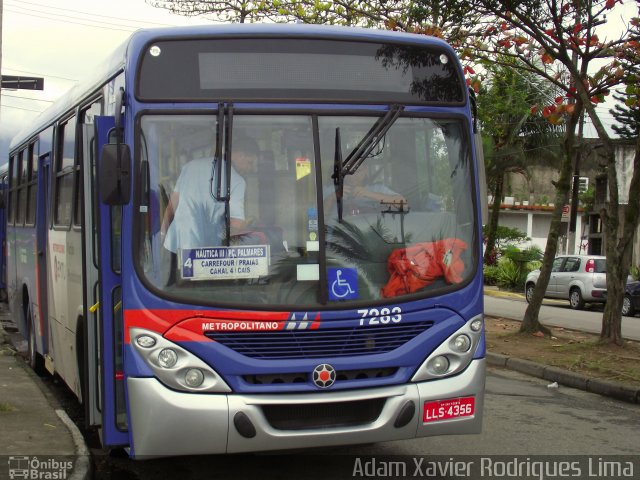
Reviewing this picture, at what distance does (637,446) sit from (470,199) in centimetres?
306

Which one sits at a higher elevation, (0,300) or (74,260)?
(74,260)

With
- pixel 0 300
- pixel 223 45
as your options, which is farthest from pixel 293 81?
pixel 0 300

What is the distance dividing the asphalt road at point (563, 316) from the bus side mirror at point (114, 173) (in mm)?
12418

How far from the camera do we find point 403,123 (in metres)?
5.78

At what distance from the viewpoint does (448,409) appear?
5539mm

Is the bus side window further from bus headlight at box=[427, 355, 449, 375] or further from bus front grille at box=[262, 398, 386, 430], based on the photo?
bus headlight at box=[427, 355, 449, 375]

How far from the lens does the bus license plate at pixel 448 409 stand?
18.0 feet

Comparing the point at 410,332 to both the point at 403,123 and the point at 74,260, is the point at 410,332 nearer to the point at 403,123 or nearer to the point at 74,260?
the point at 403,123

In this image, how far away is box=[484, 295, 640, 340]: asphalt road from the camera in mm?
18344

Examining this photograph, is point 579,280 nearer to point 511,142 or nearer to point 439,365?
point 511,142

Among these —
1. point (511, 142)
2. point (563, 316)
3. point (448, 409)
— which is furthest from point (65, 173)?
point (511, 142)

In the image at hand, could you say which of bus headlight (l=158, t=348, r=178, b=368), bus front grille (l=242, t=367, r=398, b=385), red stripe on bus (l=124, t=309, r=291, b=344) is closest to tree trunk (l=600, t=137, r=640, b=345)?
bus front grille (l=242, t=367, r=398, b=385)

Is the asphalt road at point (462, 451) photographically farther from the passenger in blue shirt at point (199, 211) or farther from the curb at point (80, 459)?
the passenger in blue shirt at point (199, 211)

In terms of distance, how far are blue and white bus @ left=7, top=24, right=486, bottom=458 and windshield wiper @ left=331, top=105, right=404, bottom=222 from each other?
0.03ft
